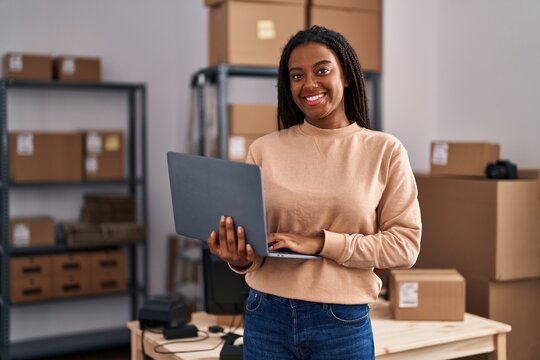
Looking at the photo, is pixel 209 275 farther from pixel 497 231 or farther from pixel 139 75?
pixel 139 75

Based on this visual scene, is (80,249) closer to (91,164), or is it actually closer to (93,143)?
(91,164)

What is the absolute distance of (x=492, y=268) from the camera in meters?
2.72

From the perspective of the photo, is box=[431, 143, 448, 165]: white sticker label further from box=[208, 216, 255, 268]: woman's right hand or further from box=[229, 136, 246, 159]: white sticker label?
box=[208, 216, 255, 268]: woman's right hand

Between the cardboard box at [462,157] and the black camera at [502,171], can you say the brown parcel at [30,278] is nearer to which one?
the cardboard box at [462,157]

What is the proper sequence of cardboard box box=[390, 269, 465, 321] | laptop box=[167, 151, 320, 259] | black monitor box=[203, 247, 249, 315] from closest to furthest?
laptop box=[167, 151, 320, 259] < black monitor box=[203, 247, 249, 315] < cardboard box box=[390, 269, 465, 321]

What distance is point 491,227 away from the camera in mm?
2719

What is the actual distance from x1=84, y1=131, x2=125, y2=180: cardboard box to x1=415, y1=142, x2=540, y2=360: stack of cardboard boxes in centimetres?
223

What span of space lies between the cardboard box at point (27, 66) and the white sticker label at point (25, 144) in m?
0.36

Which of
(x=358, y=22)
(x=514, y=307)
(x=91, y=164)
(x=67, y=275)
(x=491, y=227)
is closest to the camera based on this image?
(x=491, y=227)

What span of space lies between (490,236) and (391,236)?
1388mm

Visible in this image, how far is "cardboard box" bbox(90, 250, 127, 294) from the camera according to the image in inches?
174

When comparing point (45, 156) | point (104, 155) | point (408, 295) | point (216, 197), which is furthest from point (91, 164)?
point (216, 197)

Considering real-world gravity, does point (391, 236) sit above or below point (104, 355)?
above

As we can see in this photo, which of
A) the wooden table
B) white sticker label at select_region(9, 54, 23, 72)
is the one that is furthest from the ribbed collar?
white sticker label at select_region(9, 54, 23, 72)
